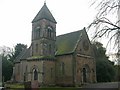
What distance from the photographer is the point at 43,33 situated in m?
46.5

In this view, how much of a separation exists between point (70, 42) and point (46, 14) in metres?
7.95

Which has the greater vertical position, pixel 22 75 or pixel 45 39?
pixel 45 39

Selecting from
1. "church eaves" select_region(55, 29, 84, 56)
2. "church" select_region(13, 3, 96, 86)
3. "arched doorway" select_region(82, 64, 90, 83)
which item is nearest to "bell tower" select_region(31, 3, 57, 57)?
"church" select_region(13, 3, 96, 86)

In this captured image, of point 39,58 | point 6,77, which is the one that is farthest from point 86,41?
point 6,77

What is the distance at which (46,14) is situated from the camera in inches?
1891

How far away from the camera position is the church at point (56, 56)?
1728 inches

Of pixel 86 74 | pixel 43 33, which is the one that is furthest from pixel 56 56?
pixel 86 74

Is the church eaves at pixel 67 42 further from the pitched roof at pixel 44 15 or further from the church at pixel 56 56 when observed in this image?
the pitched roof at pixel 44 15

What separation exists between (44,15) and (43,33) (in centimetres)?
396

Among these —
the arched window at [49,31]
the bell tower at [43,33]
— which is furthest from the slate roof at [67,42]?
the arched window at [49,31]

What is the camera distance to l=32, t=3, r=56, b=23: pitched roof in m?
47.4

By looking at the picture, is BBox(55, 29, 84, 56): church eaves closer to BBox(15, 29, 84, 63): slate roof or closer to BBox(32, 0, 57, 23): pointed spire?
BBox(15, 29, 84, 63): slate roof

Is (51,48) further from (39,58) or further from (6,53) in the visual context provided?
(6,53)

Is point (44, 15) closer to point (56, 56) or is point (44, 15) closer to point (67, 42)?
point (67, 42)
